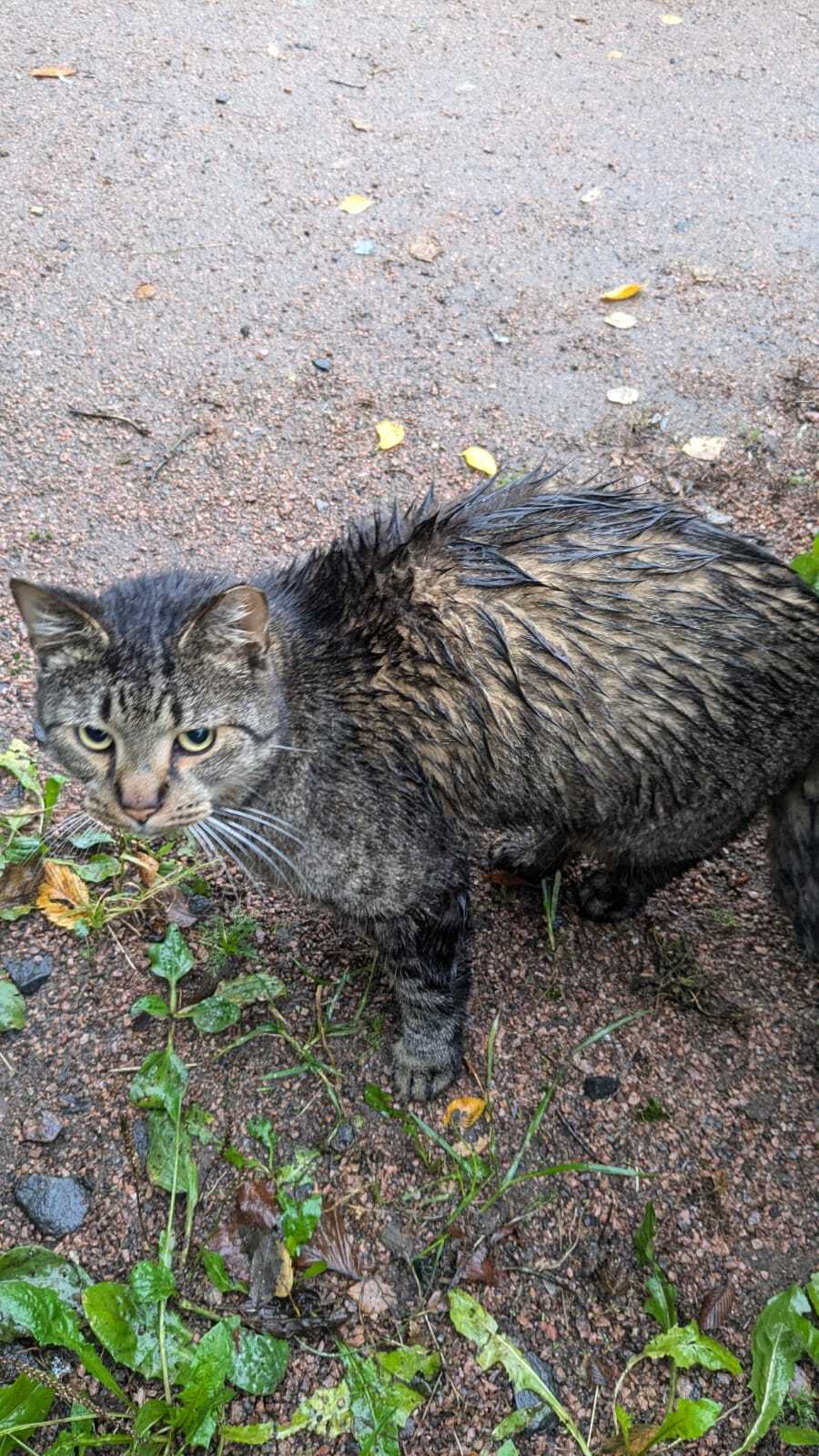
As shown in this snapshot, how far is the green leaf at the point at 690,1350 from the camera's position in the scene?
91.2 inches

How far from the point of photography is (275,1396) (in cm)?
232

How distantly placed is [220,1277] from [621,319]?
4.63 meters

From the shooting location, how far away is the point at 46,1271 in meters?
2.43

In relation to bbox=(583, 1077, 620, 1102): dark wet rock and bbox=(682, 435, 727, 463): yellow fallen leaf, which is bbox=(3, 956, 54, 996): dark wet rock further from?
bbox=(682, 435, 727, 463): yellow fallen leaf

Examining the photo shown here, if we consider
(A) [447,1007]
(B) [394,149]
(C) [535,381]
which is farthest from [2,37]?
(A) [447,1007]

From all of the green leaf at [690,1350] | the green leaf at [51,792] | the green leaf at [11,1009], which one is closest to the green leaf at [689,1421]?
the green leaf at [690,1350]

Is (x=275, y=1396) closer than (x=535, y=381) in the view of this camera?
Yes

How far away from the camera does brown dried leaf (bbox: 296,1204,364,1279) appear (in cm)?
250

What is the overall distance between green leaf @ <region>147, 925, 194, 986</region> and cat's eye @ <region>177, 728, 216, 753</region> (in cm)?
82

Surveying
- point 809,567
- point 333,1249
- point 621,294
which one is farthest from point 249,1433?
point 621,294

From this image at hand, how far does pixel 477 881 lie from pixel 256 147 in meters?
4.96

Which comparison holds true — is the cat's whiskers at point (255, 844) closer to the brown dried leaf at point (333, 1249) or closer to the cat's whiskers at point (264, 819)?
the cat's whiskers at point (264, 819)

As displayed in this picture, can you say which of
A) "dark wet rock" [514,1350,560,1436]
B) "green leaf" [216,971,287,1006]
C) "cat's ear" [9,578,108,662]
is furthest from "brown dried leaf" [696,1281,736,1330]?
"cat's ear" [9,578,108,662]

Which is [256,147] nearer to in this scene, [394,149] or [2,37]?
[394,149]
